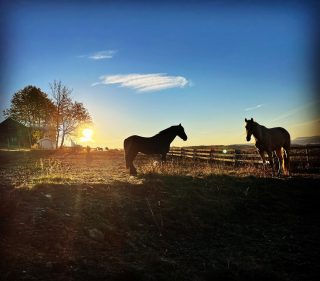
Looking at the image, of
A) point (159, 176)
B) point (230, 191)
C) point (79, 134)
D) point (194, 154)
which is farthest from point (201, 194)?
point (79, 134)

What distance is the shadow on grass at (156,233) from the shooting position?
5.19 meters

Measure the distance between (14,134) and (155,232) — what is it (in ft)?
193

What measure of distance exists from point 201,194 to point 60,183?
13.9 feet

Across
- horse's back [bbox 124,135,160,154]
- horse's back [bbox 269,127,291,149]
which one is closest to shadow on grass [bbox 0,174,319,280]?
horse's back [bbox 124,135,160,154]

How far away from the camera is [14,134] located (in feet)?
194

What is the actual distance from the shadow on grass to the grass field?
0.02 m

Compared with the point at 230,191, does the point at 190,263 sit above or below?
below

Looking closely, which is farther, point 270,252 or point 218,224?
point 218,224

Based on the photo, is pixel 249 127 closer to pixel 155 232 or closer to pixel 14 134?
pixel 155 232

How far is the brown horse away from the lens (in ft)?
49.9

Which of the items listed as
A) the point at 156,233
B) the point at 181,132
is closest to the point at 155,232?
the point at 156,233

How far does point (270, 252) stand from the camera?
6.68m

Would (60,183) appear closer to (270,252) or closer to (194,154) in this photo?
(270,252)

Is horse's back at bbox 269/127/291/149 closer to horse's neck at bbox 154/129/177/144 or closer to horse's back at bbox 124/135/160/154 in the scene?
horse's neck at bbox 154/129/177/144
